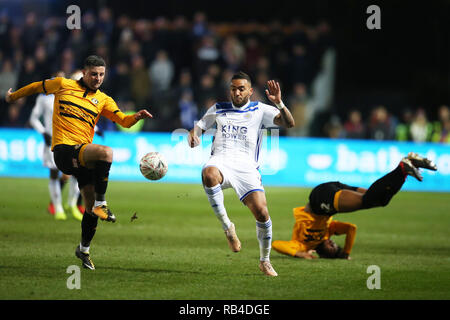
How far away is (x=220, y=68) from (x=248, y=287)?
1533 centimetres

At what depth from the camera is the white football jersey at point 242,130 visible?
8.12 metres

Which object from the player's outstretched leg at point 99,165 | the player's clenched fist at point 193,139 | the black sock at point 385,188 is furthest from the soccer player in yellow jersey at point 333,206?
the player's outstretched leg at point 99,165

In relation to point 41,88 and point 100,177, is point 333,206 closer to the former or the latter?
point 100,177

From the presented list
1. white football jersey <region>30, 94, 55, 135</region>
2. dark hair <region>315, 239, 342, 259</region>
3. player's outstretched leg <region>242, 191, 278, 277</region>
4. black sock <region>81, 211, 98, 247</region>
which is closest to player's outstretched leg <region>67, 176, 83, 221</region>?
white football jersey <region>30, 94, 55, 135</region>

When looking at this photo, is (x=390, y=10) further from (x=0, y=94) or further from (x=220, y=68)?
(x=0, y=94)

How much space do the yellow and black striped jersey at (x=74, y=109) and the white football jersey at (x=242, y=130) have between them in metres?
1.02

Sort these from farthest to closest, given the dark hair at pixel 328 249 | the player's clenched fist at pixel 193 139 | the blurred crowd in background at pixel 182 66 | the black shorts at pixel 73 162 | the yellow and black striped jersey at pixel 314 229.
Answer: the blurred crowd in background at pixel 182 66 < the dark hair at pixel 328 249 < the yellow and black striped jersey at pixel 314 229 < the player's clenched fist at pixel 193 139 < the black shorts at pixel 73 162

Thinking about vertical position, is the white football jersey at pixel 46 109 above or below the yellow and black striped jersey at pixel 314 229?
above

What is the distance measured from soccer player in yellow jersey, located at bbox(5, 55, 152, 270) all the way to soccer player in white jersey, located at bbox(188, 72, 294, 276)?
0.91 metres

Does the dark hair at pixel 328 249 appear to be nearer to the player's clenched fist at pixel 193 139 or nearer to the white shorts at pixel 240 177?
the white shorts at pixel 240 177

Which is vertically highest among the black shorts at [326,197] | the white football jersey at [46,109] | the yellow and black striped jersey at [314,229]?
the white football jersey at [46,109]

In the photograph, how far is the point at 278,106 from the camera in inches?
301

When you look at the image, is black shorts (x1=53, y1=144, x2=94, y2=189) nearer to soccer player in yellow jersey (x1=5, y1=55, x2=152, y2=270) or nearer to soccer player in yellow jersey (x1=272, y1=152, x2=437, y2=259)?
soccer player in yellow jersey (x1=5, y1=55, x2=152, y2=270)

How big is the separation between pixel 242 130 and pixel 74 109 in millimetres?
1890
